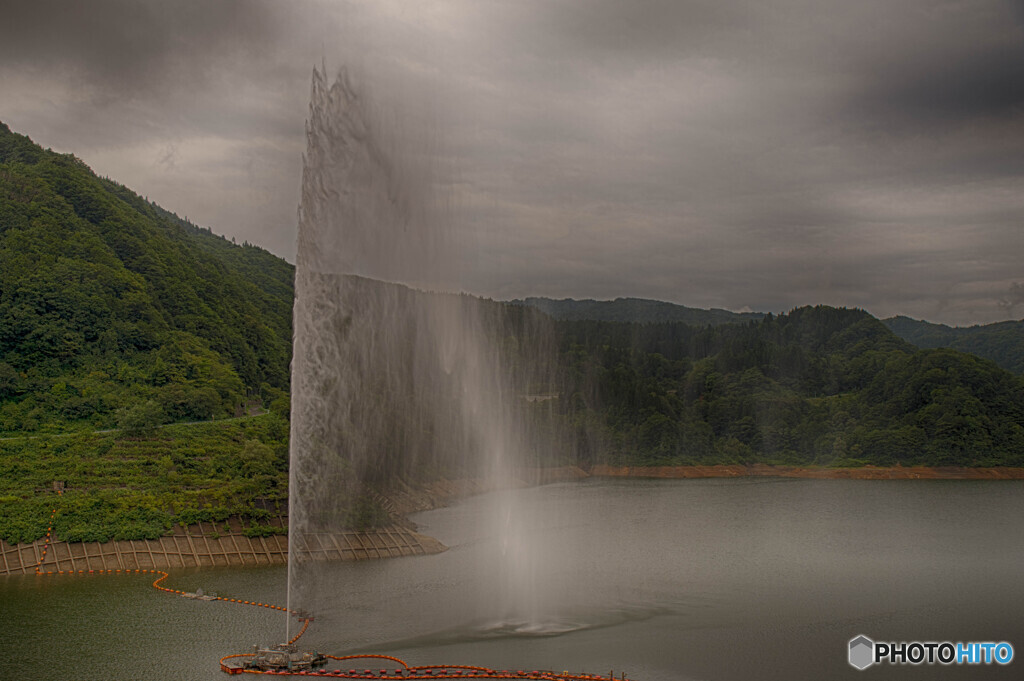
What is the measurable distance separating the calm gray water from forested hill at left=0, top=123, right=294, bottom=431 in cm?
2742

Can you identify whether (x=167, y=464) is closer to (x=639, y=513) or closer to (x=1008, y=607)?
(x=639, y=513)

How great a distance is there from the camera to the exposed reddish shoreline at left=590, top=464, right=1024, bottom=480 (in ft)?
355

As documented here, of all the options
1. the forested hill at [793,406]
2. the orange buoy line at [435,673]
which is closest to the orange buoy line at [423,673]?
the orange buoy line at [435,673]

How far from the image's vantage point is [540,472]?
106188 millimetres

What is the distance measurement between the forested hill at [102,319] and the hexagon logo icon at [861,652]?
2001 inches

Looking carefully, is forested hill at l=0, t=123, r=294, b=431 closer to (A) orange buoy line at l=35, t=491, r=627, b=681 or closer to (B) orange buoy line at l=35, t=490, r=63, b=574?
(B) orange buoy line at l=35, t=490, r=63, b=574

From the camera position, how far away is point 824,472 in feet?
365

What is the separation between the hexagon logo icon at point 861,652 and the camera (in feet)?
102

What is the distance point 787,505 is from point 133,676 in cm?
6160

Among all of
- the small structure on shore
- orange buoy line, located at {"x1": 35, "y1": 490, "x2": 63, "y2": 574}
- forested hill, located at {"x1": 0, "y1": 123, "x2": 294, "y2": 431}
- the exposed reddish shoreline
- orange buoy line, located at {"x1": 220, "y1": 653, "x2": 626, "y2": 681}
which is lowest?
the exposed reddish shoreline

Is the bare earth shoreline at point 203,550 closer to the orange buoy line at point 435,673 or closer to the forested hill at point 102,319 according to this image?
the forested hill at point 102,319

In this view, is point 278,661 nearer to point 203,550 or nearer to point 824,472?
point 203,550

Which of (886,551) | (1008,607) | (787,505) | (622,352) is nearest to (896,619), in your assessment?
(1008,607)

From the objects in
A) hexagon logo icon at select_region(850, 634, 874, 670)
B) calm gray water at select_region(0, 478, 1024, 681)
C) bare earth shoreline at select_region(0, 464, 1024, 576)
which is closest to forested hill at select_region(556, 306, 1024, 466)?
calm gray water at select_region(0, 478, 1024, 681)
